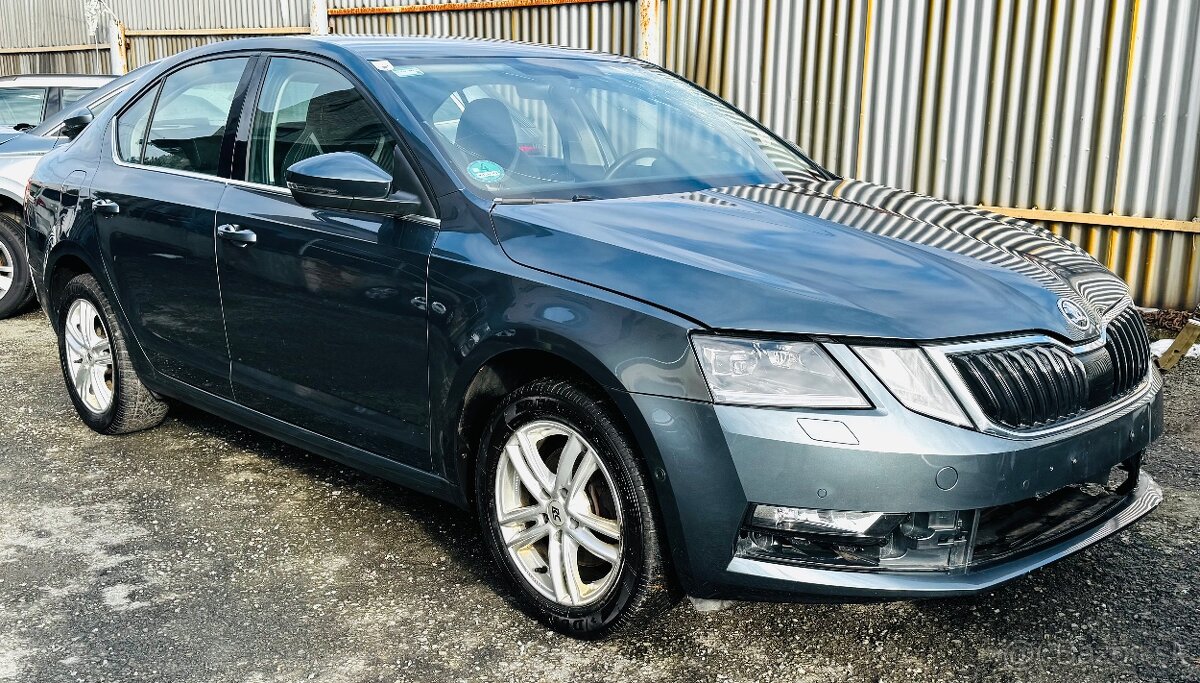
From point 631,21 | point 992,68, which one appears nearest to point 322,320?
point 992,68

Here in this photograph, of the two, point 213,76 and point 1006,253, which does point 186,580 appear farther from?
point 1006,253

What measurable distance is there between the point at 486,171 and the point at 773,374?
4.07 feet

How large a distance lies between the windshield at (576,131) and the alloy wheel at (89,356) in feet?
6.92

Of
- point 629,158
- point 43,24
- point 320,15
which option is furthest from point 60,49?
point 629,158

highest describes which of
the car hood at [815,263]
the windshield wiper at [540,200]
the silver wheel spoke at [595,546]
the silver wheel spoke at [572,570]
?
the windshield wiper at [540,200]

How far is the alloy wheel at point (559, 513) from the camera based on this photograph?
121 inches

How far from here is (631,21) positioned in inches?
392

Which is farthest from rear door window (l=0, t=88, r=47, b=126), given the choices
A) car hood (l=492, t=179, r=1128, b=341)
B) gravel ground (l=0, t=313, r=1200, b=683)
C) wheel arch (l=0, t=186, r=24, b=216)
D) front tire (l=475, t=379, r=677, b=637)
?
front tire (l=475, t=379, r=677, b=637)

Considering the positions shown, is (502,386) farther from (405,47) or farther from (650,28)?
(650,28)

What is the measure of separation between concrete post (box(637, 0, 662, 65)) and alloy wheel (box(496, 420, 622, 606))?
700 cm

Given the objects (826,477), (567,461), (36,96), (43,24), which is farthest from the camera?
(43,24)

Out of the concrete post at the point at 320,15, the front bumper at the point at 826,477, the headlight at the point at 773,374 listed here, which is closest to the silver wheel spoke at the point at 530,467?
the front bumper at the point at 826,477

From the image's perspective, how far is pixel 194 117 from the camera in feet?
14.8

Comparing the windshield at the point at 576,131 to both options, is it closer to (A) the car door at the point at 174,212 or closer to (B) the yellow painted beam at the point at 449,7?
(A) the car door at the point at 174,212
